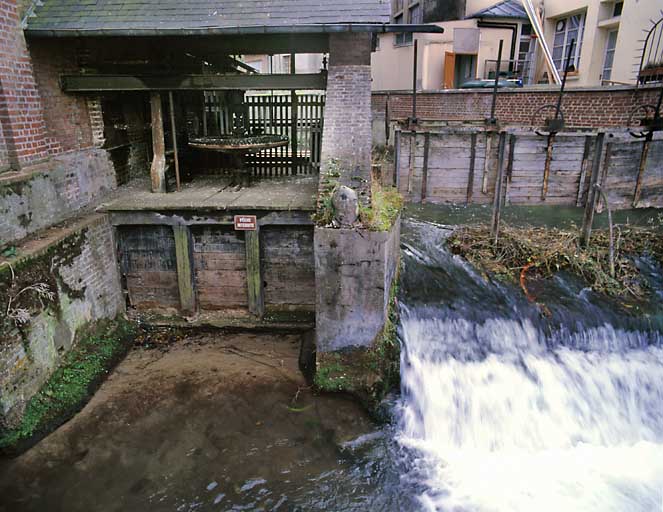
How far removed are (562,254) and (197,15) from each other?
23.6 ft

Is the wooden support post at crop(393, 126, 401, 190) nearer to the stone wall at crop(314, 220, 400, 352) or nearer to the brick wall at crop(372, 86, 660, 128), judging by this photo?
the brick wall at crop(372, 86, 660, 128)

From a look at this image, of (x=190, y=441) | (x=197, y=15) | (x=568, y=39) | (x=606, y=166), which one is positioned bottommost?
(x=190, y=441)

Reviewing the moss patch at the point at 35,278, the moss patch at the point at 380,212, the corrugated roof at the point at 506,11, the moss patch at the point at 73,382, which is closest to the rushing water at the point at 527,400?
the moss patch at the point at 380,212

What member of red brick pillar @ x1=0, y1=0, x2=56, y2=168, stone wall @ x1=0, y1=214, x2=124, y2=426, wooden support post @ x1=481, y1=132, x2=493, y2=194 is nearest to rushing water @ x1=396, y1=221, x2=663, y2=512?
wooden support post @ x1=481, y1=132, x2=493, y2=194

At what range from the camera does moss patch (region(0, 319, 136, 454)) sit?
551 cm

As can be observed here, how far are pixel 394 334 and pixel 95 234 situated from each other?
4.65m

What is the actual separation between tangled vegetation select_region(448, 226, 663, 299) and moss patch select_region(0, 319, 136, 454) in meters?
6.09

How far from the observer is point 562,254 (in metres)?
8.55

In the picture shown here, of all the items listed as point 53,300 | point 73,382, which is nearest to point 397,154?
point 53,300

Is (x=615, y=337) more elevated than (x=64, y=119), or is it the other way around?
(x=64, y=119)

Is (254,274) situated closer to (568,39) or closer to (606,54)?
(606,54)

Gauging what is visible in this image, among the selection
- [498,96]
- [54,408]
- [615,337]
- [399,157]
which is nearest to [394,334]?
[615,337]

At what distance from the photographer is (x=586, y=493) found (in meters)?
5.39

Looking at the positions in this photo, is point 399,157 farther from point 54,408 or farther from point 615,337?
point 54,408
